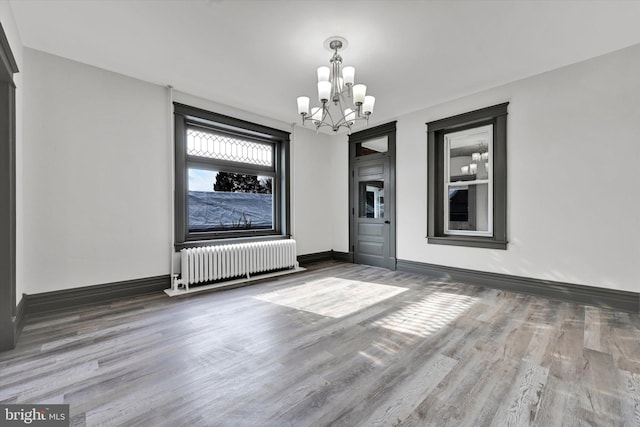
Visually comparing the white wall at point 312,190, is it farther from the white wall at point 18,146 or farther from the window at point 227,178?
the white wall at point 18,146

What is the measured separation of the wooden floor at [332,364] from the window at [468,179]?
128cm

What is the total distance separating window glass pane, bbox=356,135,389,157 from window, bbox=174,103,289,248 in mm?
1623

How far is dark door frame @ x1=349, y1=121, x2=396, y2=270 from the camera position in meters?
5.19

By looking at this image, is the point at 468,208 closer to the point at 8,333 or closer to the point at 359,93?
the point at 359,93

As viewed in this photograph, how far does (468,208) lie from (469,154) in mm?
896

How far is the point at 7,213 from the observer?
2238 mm

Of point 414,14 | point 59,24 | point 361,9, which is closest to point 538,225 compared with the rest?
point 414,14

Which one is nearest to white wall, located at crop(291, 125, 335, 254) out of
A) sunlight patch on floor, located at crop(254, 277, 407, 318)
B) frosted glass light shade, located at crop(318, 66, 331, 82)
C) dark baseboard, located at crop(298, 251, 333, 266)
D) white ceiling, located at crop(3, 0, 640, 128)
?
dark baseboard, located at crop(298, 251, 333, 266)

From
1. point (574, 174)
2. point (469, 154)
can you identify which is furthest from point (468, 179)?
point (574, 174)

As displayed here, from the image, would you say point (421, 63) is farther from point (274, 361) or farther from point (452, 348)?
point (274, 361)

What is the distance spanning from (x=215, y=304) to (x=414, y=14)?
A: 3.75m

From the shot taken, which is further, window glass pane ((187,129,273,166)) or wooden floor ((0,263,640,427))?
window glass pane ((187,129,273,166))


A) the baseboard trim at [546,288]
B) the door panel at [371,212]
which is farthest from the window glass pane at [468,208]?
the door panel at [371,212]

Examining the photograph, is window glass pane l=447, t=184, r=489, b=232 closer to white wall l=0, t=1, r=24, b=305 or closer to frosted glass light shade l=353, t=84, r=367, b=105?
frosted glass light shade l=353, t=84, r=367, b=105
